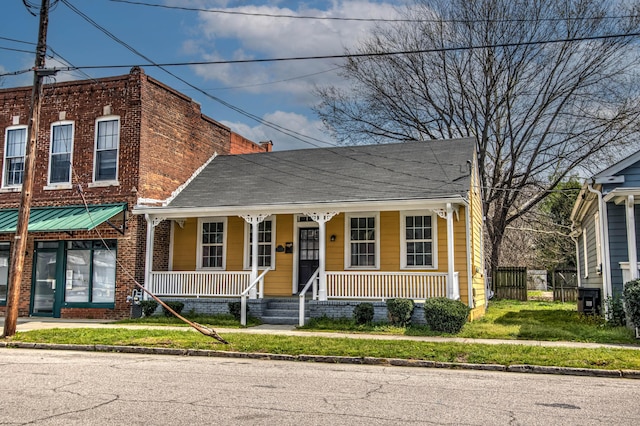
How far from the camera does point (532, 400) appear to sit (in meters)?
7.17

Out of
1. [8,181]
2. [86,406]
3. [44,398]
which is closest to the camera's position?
[86,406]

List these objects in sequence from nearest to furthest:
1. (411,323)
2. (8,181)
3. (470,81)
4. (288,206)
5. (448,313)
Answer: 1. (448,313)
2. (411,323)
3. (288,206)
4. (8,181)
5. (470,81)

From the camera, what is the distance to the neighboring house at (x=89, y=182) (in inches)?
730

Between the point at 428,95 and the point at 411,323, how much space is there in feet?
57.8

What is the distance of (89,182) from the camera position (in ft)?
63.4

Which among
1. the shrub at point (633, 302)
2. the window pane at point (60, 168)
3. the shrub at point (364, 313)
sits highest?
the window pane at point (60, 168)

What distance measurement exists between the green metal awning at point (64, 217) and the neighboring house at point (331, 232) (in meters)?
1.17

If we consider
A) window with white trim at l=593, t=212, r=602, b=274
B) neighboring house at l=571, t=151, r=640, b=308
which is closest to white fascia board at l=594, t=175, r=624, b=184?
neighboring house at l=571, t=151, r=640, b=308

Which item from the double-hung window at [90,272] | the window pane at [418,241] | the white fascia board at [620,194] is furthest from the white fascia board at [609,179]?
the double-hung window at [90,272]

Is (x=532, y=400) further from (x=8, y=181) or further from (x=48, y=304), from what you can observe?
(x=8, y=181)

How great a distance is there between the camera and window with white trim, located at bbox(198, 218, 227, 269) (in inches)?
760

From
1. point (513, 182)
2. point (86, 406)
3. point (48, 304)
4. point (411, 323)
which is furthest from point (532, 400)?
point (513, 182)

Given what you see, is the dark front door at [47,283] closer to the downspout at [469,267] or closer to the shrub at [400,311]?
the shrub at [400,311]

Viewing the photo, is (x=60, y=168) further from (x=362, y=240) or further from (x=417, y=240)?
(x=417, y=240)
